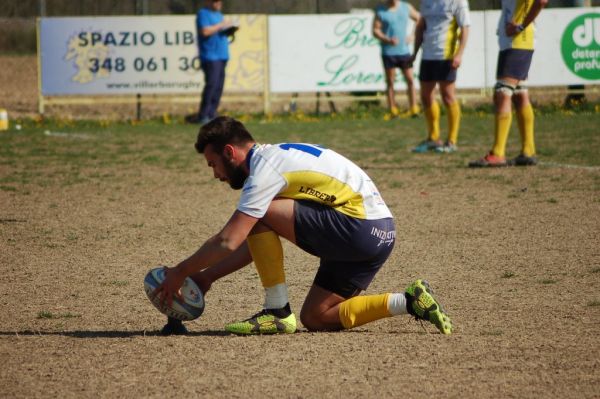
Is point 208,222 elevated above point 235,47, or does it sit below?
below

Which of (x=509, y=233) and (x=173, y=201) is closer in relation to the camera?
(x=509, y=233)

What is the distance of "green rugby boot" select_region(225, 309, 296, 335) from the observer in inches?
218

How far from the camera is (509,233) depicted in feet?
27.9

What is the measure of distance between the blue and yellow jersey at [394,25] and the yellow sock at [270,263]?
14.6 meters

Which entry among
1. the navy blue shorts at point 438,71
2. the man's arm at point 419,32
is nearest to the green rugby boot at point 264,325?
the navy blue shorts at point 438,71

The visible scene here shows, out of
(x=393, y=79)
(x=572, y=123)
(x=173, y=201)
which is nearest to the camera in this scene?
(x=173, y=201)

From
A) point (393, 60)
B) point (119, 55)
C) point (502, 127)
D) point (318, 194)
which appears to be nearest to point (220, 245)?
point (318, 194)

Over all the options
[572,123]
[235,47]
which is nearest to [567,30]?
[572,123]

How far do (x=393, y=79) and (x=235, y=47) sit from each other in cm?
323

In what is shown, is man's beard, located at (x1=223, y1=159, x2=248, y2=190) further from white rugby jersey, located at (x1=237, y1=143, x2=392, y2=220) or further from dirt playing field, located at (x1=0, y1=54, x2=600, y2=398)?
dirt playing field, located at (x1=0, y1=54, x2=600, y2=398)

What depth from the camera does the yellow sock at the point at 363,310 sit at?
217 inches

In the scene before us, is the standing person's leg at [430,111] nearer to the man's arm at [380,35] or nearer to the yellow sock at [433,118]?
the yellow sock at [433,118]

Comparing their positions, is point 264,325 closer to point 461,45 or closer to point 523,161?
point 523,161

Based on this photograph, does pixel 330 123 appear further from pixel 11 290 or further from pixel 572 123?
pixel 11 290
